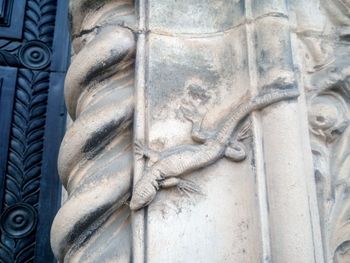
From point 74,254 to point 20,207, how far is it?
686 mm

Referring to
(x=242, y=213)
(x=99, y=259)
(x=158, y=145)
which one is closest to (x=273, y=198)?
(x=242, y=213)

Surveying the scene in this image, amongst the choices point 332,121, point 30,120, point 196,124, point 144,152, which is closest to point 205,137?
point 196,124

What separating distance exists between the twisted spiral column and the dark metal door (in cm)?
52

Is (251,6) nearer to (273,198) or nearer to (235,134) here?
(235,134)

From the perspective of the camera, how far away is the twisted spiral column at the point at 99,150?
3.36ft

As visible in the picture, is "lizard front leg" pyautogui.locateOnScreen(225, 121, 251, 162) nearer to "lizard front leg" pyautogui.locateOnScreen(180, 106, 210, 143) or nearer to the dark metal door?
"lizard front leg" pyautogui.locateOnScreen(180, 106, 210, 143)

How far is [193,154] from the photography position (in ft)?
3.53

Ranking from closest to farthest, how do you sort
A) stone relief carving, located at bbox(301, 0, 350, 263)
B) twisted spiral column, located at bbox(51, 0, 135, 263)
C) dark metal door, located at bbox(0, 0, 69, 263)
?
twisted spiral column, located at bbox(51, 0, 135, 263)
stone relief carving, located at bbox(301, 0, 350, 263)
dark metal door, located at bbox(0, 0, 69, 263)

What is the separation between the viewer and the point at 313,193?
107 centimetres

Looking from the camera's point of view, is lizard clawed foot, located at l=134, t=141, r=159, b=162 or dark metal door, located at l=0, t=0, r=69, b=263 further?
dark metal door, located at l=0, t=0, r=69, b=263

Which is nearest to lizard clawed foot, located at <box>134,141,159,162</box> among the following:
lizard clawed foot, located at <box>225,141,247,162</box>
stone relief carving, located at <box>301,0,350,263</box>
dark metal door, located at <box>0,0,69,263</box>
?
lizard clawed foot, located at <box>225,141,247,162</box>

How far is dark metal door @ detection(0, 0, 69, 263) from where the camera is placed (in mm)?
1624

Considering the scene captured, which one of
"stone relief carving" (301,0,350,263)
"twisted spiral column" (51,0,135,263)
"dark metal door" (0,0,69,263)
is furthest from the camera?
"dark metal door" (0,0,69,263)

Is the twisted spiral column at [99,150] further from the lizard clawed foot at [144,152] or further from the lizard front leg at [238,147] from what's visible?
the lizard front leg at [238,147]
